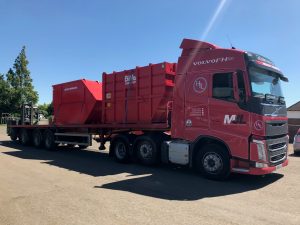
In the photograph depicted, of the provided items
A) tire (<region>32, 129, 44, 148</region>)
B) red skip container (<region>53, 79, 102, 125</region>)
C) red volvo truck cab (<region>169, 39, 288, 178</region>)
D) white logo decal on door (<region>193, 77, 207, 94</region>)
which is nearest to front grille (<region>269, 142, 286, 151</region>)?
red volvo truck cab (<region>169, 39, 288, 178</region>)

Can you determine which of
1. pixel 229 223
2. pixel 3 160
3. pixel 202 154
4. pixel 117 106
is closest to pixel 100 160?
pixel 117 106

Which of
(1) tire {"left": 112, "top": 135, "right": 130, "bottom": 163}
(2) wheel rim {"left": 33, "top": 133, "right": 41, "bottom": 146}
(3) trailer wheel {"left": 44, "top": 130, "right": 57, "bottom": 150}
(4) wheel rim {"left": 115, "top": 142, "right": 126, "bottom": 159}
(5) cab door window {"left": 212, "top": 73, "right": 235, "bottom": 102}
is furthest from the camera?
(2) wheel rim {"left": 33, "top": 133, "right": 41, "bottom": 146}

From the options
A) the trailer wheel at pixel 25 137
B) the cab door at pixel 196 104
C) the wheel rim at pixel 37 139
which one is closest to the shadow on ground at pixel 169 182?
the cab door at pixel 196 104

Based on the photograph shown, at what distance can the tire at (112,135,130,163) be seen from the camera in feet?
39.4

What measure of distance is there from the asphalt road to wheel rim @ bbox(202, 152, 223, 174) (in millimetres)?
357

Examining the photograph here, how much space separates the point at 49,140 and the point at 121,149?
6.39 meters

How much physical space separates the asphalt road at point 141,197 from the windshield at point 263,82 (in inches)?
93.7

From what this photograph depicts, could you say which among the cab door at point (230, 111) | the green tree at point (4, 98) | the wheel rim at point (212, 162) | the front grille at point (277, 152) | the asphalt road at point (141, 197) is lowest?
the asphalt road at point (141, 197)

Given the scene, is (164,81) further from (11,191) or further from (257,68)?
(11,191)

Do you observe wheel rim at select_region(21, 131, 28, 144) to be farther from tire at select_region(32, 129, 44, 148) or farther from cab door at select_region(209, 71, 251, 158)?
cab door at select_region(209, 71, 251, 158)

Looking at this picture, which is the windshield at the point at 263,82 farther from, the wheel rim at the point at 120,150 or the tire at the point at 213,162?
the wheel rim at the point at 120,150

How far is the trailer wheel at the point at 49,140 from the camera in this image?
668 inches

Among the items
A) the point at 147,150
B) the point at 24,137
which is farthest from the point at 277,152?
the point at 24,137

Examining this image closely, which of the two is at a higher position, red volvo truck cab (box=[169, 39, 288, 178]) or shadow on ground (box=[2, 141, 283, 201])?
red volvo truck cab (box=[169, 39, 288, 178])
